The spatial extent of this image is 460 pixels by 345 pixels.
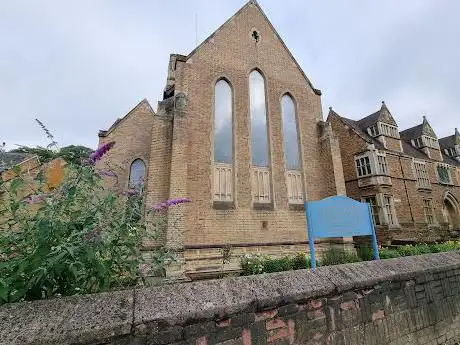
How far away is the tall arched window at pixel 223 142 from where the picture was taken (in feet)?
33.1

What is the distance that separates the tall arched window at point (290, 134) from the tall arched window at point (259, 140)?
1065 millimetres

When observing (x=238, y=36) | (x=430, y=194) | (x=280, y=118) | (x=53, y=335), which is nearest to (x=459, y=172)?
(x=430, y=194)

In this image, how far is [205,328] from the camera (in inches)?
72.8

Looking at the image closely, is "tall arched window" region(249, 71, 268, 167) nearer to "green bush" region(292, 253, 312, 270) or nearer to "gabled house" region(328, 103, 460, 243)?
"green bush" region(292, 253, 312, 270)

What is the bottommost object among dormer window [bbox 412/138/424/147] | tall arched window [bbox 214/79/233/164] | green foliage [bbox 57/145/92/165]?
A: green foliage [bbox 57/145/92/165]

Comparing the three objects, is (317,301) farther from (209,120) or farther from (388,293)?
(209,120)

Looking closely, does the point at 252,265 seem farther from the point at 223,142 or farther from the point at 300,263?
the point at 223,142

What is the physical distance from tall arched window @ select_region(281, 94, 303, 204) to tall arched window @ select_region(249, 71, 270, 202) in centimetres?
104

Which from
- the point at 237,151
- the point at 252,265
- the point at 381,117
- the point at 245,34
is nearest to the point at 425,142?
the point at 381,117

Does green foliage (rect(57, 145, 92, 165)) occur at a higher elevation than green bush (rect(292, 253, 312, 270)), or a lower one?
higher

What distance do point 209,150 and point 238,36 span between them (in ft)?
20.5

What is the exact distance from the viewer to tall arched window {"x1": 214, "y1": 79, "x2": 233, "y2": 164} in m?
10.5

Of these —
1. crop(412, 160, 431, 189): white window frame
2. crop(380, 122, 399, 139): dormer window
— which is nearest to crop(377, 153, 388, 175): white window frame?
crop(380, 122, 399, 139): dormer window

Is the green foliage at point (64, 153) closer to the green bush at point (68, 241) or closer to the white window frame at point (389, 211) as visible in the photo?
the green bush at point (68, 241)
